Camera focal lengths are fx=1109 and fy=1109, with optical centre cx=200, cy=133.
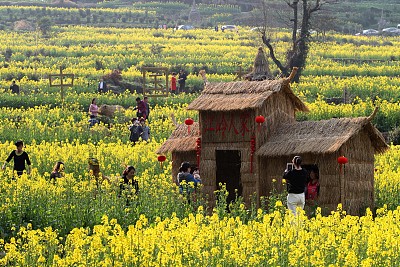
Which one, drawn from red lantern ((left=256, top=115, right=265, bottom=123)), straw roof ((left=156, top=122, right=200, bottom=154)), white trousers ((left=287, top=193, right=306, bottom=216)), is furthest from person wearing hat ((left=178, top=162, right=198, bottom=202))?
white trousers ((left=287, top=193, right=306, bottom=216))

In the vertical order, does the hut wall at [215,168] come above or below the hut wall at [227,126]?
below

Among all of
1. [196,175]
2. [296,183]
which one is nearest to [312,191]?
[296,183]

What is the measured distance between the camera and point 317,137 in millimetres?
21766

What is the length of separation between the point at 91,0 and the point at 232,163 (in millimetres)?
98548

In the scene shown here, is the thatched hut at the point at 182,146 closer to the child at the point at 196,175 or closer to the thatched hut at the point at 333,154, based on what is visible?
the child at the point at 196,175

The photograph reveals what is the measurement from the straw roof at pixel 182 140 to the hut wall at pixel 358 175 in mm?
3373

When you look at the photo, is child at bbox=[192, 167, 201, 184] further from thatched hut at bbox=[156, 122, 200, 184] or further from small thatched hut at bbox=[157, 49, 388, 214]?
thatched hut at bbox=[156, 122, 200, 184]

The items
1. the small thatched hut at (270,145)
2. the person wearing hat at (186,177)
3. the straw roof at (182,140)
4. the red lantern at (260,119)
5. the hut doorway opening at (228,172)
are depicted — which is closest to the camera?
the small thatched hut at (270,145)

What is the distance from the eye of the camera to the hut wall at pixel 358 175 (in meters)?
21.6

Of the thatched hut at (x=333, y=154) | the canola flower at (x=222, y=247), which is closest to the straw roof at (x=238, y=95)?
the thatched hut at (x=333, y=154)

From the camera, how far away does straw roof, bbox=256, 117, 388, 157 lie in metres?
21.3

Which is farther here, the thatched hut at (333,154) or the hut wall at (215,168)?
the hut wall at (215,168)

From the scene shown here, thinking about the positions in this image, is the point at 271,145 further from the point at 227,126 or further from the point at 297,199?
the point at 297,199

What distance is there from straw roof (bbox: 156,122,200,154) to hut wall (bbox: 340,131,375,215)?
3.37 m
